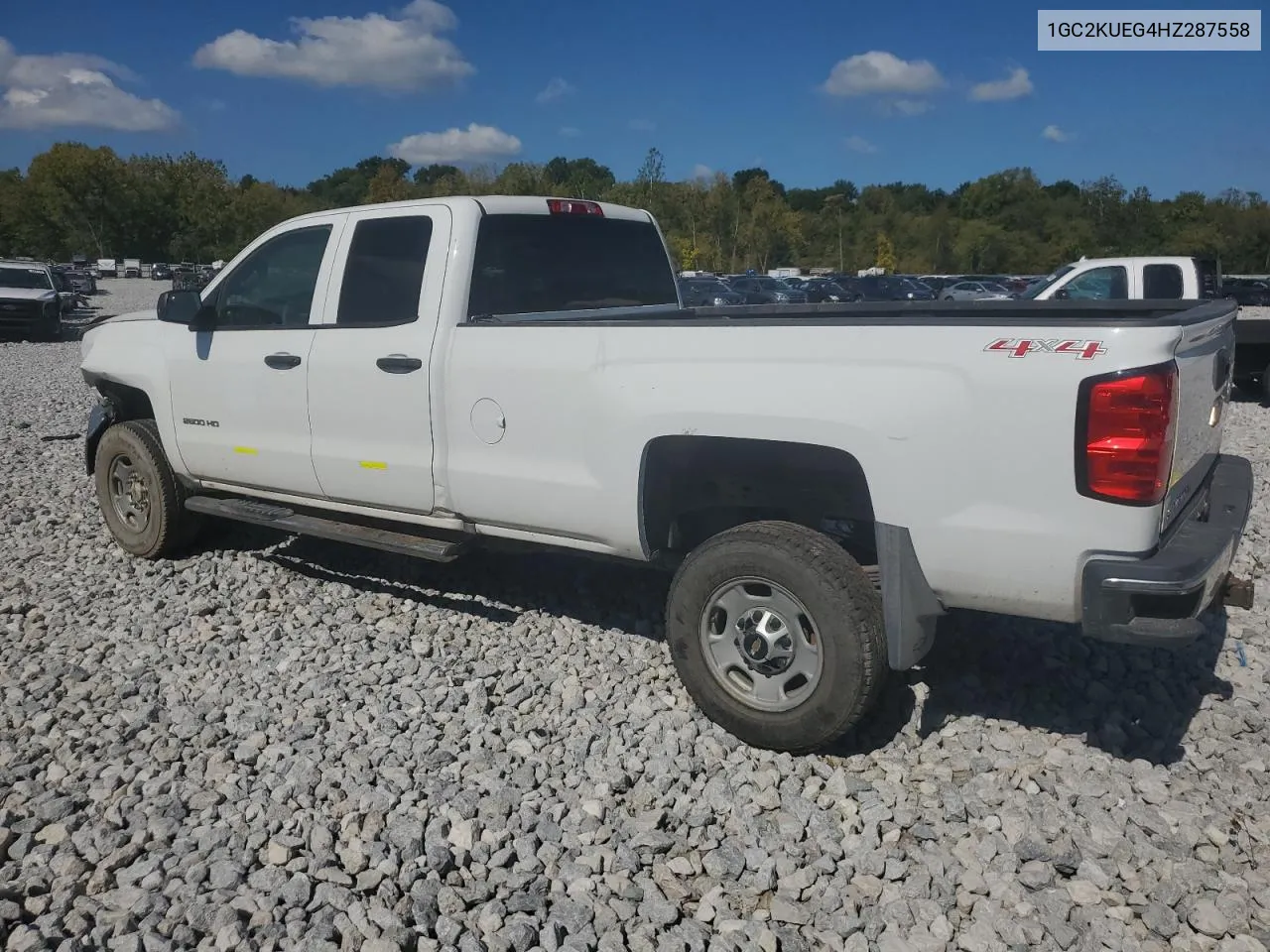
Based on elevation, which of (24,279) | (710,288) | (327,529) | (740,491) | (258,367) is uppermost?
(24,279)

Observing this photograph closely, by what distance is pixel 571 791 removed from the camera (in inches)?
147

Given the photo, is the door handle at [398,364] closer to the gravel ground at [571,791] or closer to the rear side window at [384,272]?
the rear side window at [384,272]

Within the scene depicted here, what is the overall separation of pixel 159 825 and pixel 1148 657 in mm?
4188

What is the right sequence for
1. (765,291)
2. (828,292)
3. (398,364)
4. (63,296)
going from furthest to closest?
(828,292) → (765,291) → (63,296) → (398,364)

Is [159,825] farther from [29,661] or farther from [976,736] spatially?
[976,736]

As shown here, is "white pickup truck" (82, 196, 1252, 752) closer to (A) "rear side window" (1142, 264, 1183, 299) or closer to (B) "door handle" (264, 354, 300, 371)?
(B) "door handle" (264, 354, 300, 371)

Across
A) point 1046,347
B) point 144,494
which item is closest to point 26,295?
point 144,494

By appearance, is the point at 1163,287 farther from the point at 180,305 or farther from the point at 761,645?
the point at 180,305

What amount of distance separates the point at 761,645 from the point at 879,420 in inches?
38.8

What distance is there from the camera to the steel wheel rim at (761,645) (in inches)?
149

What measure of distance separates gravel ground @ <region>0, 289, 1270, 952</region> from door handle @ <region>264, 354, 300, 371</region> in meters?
1.30

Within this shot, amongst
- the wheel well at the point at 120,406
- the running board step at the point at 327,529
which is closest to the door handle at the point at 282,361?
the running board step at the point at 327,529

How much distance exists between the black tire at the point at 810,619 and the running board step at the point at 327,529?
49.6 inches

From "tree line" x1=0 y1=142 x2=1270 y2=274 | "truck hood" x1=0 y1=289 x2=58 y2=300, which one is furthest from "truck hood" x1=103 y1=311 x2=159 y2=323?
"tree line" x1=0 y1=142 x2=1270 y2=274
